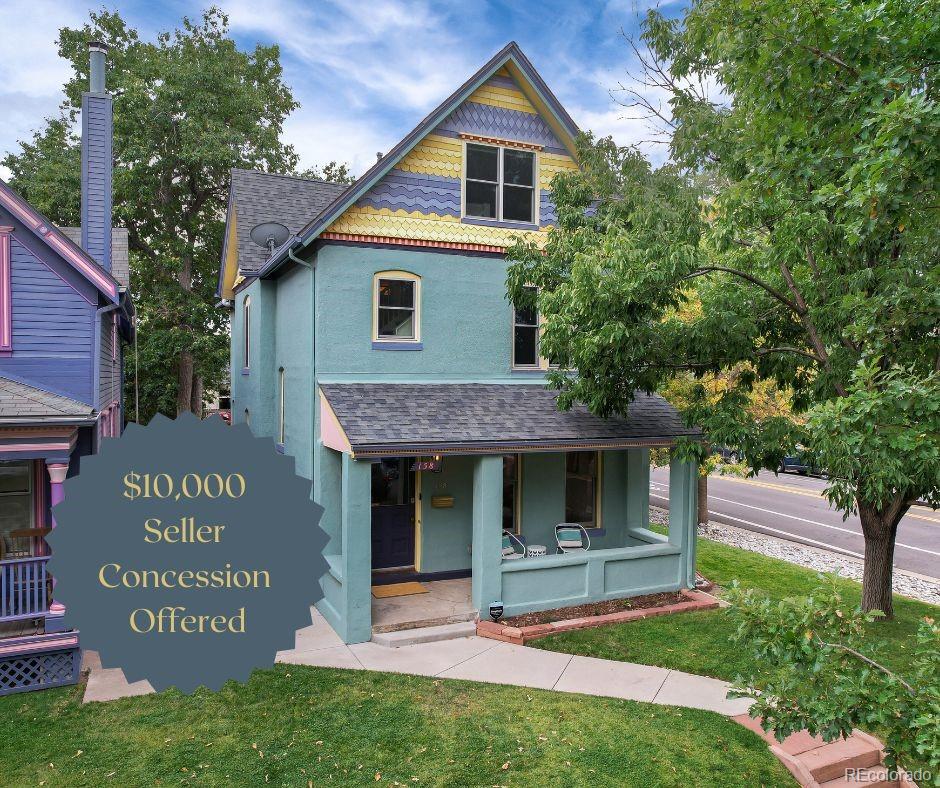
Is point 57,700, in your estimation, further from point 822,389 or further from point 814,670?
point 822,389

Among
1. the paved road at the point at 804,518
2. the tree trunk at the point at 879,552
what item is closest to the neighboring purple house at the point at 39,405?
the tree trunk at the point at 879,552

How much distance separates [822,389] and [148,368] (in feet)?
83.2

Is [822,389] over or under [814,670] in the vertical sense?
over

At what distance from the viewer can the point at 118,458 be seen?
402 centimetres

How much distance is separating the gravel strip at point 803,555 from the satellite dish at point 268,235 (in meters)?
14.1

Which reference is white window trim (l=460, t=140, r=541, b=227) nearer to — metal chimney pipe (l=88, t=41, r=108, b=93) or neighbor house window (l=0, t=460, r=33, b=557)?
metal chimney pipe (l=88, t=41, r=108, b=93)

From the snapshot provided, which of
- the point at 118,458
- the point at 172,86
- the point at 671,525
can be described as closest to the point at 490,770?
the point at 118,458

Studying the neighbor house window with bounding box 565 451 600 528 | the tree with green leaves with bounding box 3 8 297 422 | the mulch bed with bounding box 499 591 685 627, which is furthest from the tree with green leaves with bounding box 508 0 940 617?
the tree with green leaves with bounding box 3 8 297 422

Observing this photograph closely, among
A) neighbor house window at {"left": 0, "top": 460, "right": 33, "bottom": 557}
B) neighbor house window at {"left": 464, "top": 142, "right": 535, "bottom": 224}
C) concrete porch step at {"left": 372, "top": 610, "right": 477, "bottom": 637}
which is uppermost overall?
neighbor house window at {"left": 464, "top": 142, "right": 535, "bottom": 224}

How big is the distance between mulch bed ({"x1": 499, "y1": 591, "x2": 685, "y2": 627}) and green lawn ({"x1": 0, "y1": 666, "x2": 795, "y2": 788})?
2275 mm

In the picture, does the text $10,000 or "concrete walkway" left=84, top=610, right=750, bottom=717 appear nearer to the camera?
the text $10,000

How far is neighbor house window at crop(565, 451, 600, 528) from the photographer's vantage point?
45.3 feet

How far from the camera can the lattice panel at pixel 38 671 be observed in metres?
8.25

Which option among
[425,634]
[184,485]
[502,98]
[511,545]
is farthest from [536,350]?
[184,485]
